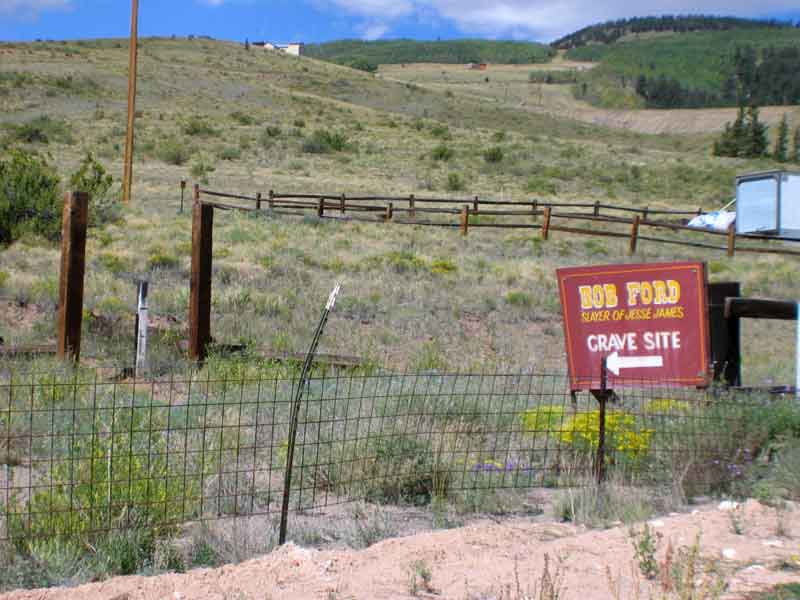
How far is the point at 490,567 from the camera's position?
5.04 meters

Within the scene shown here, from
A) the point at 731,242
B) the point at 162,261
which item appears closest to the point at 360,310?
the point at 162,261

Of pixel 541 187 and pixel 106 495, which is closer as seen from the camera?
pixel 106 495

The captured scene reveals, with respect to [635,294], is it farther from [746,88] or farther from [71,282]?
[746,88]

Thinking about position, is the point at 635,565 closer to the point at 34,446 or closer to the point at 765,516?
the point at 765,516

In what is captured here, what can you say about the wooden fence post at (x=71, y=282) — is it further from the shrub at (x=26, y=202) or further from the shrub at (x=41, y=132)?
the shrub at (x=41, y=132)

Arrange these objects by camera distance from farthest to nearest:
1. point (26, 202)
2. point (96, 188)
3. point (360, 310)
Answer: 1. point (96, 188)
2. point (26, 202)
3. point (360, 310)

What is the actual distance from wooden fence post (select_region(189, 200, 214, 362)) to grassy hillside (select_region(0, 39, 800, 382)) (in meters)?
0.36

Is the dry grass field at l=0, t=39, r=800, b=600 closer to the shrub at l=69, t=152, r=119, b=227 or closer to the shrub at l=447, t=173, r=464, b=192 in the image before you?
the shrub at l=447, t=173, r=464, b=192

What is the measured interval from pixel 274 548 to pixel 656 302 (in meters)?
4.38

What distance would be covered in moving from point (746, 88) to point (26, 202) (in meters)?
137

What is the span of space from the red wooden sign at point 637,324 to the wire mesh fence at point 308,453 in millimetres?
206

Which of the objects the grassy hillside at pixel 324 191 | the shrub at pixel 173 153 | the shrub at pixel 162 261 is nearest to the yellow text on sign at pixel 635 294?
the grassy hillside at pixel 324 191

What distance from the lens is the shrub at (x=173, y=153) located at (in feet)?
157

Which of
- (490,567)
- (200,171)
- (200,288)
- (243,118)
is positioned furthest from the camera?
(243,118)
